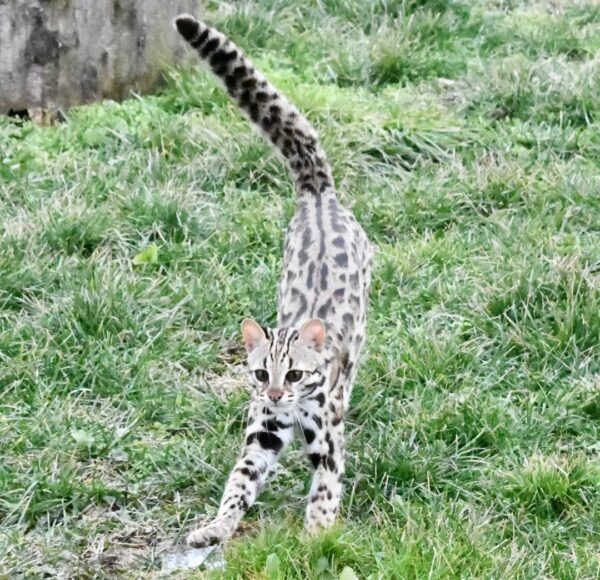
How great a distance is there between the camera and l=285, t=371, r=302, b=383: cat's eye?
16.2ft

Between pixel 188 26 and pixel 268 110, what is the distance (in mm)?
578

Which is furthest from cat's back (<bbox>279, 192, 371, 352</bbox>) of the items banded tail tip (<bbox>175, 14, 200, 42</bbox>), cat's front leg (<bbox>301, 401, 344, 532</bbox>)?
banded tail tip (<bbox>175, 14, 200, 42</bbox>)

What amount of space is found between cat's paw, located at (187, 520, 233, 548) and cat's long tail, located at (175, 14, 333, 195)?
7.02 feet

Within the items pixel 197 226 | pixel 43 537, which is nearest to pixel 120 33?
pixel 197 226

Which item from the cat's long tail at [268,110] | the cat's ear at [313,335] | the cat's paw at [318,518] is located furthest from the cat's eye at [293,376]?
the cat's long tail at [268,110]

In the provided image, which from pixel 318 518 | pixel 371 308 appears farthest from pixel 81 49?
pixel 318 518

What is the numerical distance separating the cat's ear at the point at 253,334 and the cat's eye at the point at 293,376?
21 centimetres

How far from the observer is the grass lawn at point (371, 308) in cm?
502

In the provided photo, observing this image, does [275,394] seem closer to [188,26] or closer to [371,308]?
[371,308]

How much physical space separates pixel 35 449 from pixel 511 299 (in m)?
2.47

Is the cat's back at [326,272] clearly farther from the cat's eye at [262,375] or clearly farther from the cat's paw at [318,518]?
the cat's paw at [318,518]

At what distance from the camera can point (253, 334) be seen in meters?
5.10

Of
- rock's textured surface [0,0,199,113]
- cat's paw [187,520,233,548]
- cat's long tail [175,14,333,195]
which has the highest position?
cat's long tail [175,14,333,195]

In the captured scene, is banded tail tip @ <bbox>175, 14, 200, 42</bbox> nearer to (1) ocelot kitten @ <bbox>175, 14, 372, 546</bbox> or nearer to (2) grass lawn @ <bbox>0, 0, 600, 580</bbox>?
(1) ocelot kitten @ <bbox>175, 14, 372, 546</bbox>
